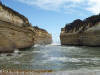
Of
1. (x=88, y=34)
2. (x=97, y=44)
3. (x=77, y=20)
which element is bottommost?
(x=97, y=44)

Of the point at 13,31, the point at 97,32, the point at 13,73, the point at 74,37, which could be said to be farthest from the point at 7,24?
the point at 74,37

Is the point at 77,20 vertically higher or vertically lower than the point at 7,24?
higher

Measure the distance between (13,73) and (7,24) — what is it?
40.6 ft

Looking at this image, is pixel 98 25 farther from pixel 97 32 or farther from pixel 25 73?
pixel 25 73

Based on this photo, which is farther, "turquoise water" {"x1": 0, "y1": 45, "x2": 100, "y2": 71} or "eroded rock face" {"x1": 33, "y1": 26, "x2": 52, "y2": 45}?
"eroded rock face" {"x1": 33, "y1": 26, "x2": 52, "y2": 45}

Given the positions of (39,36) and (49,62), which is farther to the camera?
(39,36)

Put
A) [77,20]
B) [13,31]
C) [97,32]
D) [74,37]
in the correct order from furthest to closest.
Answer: [77,20]
[74,37]
[97,32]
[13,31]

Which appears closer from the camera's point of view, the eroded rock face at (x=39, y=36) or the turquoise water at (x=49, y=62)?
the turquoise water at (x=49, y=62)

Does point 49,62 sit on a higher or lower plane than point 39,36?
lower

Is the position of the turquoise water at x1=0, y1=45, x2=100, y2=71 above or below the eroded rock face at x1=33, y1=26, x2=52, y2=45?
below

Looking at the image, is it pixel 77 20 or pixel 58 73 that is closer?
pixel 58 73

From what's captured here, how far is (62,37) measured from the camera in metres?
43.6

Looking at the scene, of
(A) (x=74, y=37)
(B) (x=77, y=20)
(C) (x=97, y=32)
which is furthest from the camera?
(B) (x=77, y=20)

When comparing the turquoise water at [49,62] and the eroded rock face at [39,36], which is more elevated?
the eroded rock face at [39,36]
